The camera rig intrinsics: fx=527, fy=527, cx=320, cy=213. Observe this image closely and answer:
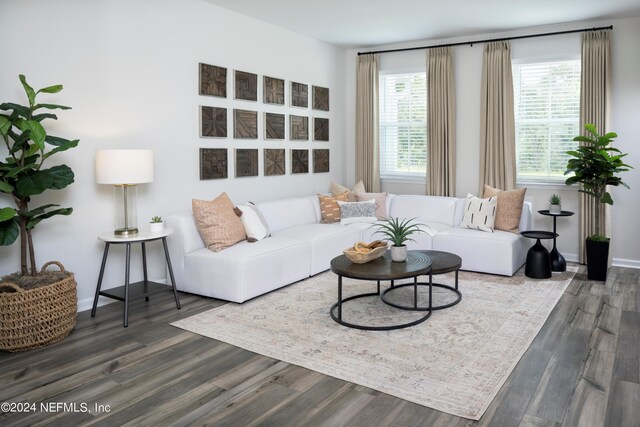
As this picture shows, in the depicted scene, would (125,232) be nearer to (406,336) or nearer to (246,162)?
(246,162)

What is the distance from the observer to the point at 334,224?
5988 millimetres

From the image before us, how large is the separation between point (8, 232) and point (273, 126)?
325 cm

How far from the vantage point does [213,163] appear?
17.2ft

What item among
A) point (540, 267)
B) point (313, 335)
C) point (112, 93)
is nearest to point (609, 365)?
point (313, 335)

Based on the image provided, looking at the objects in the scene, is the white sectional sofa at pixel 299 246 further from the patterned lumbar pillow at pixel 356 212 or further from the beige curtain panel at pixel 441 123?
the beige curtain panel at pixel 441 123

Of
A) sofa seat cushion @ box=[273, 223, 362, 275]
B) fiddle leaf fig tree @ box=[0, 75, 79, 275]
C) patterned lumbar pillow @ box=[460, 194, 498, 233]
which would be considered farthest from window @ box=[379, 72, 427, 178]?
fiddle leaf fig tree @ box=[0, 75, 79, 275]

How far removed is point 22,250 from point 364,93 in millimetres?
4796

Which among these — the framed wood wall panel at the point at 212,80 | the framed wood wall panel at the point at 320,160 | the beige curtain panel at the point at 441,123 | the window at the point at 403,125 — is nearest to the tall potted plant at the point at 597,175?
the beige curtain panel at the point at 441,123

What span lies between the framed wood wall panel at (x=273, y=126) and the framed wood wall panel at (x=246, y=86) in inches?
11.9

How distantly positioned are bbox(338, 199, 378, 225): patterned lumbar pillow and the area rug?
1.26 meters

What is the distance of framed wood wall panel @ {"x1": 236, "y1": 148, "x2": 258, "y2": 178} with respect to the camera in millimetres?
5559

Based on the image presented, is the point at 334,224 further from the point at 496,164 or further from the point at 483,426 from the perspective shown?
the point at 483,426

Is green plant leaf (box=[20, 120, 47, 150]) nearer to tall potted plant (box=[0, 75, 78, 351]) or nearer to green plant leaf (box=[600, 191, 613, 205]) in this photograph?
tall potted plant (box=[0, 75, 78, 351])

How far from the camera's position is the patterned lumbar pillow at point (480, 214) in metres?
5.51
